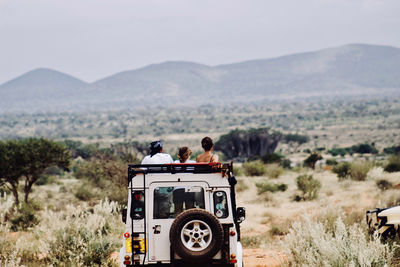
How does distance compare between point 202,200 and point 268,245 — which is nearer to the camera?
point 202,200

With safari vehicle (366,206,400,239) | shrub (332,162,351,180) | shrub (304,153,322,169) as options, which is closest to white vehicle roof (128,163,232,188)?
safari vehicle (366,206,400,239)

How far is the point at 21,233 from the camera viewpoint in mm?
14711

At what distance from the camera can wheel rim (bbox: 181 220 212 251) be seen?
697 centimetres

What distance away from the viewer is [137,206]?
7285 mm

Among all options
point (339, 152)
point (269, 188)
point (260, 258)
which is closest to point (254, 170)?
point (269, 188)

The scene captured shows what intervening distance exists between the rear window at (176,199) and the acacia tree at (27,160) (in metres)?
13.4

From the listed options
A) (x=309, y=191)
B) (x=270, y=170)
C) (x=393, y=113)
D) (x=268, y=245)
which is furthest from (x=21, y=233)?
(x=393, y=113)

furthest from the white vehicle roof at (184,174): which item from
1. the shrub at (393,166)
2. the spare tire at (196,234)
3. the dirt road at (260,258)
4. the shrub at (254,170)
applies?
the shrub at (254,170)

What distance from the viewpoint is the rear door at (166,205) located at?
7172 mm

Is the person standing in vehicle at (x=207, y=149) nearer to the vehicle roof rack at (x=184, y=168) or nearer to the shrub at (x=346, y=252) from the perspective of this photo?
the vehicle roof rack at (x=184, y=168)

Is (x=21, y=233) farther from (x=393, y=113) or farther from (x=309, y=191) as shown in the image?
(x=393, y=113)

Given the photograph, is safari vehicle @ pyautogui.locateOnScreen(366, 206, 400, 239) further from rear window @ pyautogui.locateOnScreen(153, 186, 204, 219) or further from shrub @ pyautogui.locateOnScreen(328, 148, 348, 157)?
shrub @ pyautogui.locateOnScreen(328, 148, 348, 157)

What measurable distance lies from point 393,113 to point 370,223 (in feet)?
363

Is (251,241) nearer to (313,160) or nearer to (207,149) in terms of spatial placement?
(207,149)
